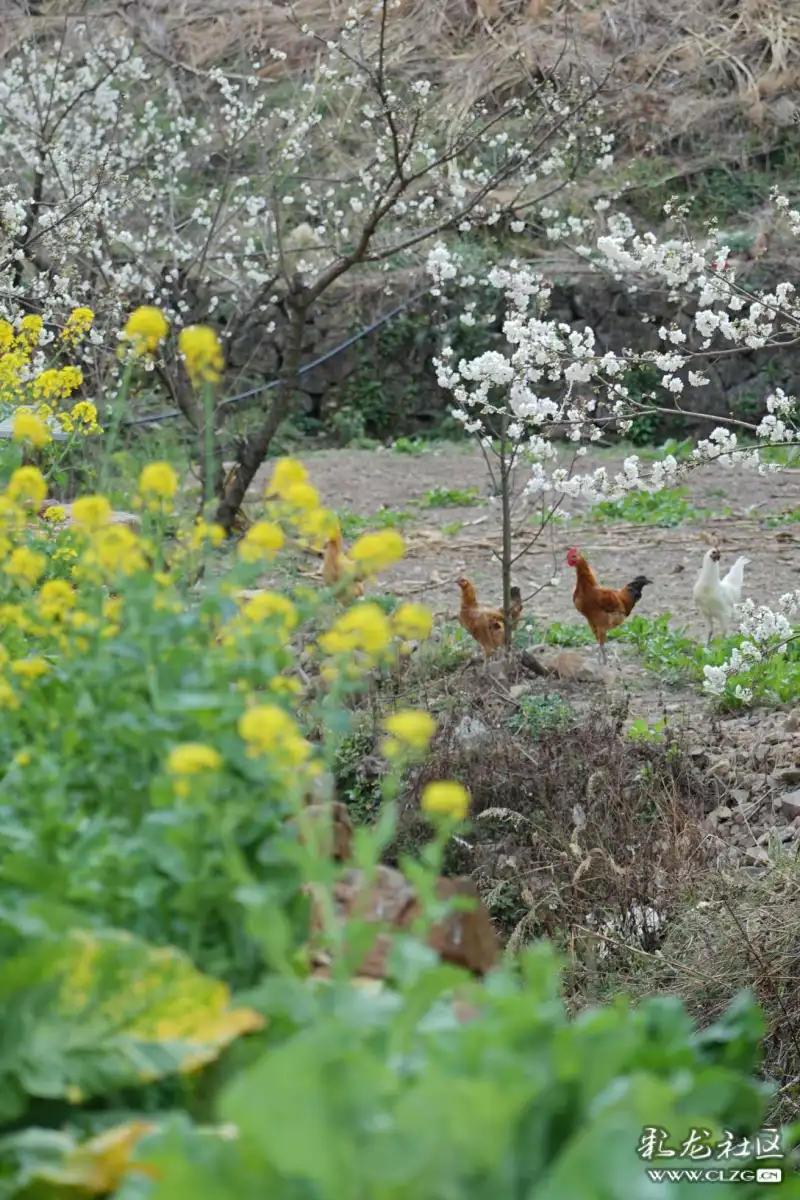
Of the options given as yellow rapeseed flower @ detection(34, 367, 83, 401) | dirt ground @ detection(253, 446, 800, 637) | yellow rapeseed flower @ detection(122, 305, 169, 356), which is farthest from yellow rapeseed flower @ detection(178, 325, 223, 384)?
dirt ground @ detection(253, 446, 800, 637)

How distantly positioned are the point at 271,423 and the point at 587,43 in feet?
33.6

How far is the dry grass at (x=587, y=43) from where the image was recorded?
52.6ft

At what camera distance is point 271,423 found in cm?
838

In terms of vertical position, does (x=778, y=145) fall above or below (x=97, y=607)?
above

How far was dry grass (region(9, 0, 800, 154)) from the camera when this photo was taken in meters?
16.0

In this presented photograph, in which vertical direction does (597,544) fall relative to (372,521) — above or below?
below

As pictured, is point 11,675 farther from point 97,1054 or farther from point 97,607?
point 97,1054

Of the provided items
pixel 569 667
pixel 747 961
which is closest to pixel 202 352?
pixel 747 961

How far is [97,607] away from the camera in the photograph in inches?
71.2

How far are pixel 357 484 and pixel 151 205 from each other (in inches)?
139

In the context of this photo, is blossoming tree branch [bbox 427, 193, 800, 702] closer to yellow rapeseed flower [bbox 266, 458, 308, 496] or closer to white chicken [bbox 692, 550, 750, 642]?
white chicken [bbox 692, 550, 750, 642]

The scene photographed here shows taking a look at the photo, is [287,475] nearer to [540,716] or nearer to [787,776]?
[787,776]

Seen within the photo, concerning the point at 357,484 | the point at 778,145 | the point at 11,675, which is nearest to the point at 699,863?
the point at 11,675

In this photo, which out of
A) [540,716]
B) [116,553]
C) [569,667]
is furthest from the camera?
[569,667]
